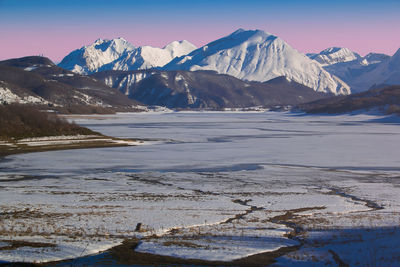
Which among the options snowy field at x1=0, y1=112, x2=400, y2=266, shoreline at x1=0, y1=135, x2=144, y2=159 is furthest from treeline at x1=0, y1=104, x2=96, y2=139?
snowy field at x1=0, y1=112, x2=400, y2=266

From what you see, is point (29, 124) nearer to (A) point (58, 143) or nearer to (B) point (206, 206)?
(A) point (58, 143)

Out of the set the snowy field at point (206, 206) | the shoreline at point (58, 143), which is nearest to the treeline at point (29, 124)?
the shoreline at point (58, 143)

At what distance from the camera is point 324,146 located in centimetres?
6588

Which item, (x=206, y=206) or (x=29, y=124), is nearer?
(x=206, y=206)

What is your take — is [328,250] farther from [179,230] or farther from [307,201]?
[307,201]

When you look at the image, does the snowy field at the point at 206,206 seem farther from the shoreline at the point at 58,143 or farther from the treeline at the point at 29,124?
the treeline at the point at 29,124

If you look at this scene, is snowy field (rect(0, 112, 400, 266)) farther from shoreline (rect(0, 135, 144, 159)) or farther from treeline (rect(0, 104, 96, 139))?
treeline (rect(0, 104, 96, 139))

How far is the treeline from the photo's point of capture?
231 feet

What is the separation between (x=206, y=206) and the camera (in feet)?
88.9

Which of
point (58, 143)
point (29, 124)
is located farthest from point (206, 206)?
point (29, 124)

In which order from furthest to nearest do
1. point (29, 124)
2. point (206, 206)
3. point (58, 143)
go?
1. point (29, 124)
2. point (58, 143)
3. point (206, 206)

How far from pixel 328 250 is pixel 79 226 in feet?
32.3

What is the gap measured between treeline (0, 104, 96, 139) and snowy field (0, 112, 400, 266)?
60.3 feet

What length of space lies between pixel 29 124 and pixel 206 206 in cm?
5424
